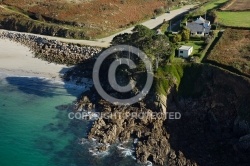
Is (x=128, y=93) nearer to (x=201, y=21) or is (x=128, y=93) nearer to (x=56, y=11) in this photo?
(x=201, y=21)

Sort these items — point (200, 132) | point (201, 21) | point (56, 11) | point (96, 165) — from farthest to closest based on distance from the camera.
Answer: point (56, 11) → point (201, 21) → point (200, 132) → point (96, 165)

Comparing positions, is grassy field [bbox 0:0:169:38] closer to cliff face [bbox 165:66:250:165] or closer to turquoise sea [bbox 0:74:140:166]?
turquoise sea [bbox 0:74:140:166]

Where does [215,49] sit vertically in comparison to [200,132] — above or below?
above

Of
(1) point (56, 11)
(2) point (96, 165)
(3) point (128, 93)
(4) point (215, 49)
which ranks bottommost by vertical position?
(2) point (96, 165)

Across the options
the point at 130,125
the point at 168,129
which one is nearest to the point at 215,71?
the point at 168,129

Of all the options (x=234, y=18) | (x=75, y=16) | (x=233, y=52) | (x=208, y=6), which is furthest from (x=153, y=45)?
(x=208, y=6)

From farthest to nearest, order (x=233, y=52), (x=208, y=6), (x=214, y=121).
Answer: (x=208, y=6), (x=233, y=52), (x=214, y=121)

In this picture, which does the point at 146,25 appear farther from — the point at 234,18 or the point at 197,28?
the point at 234,18
